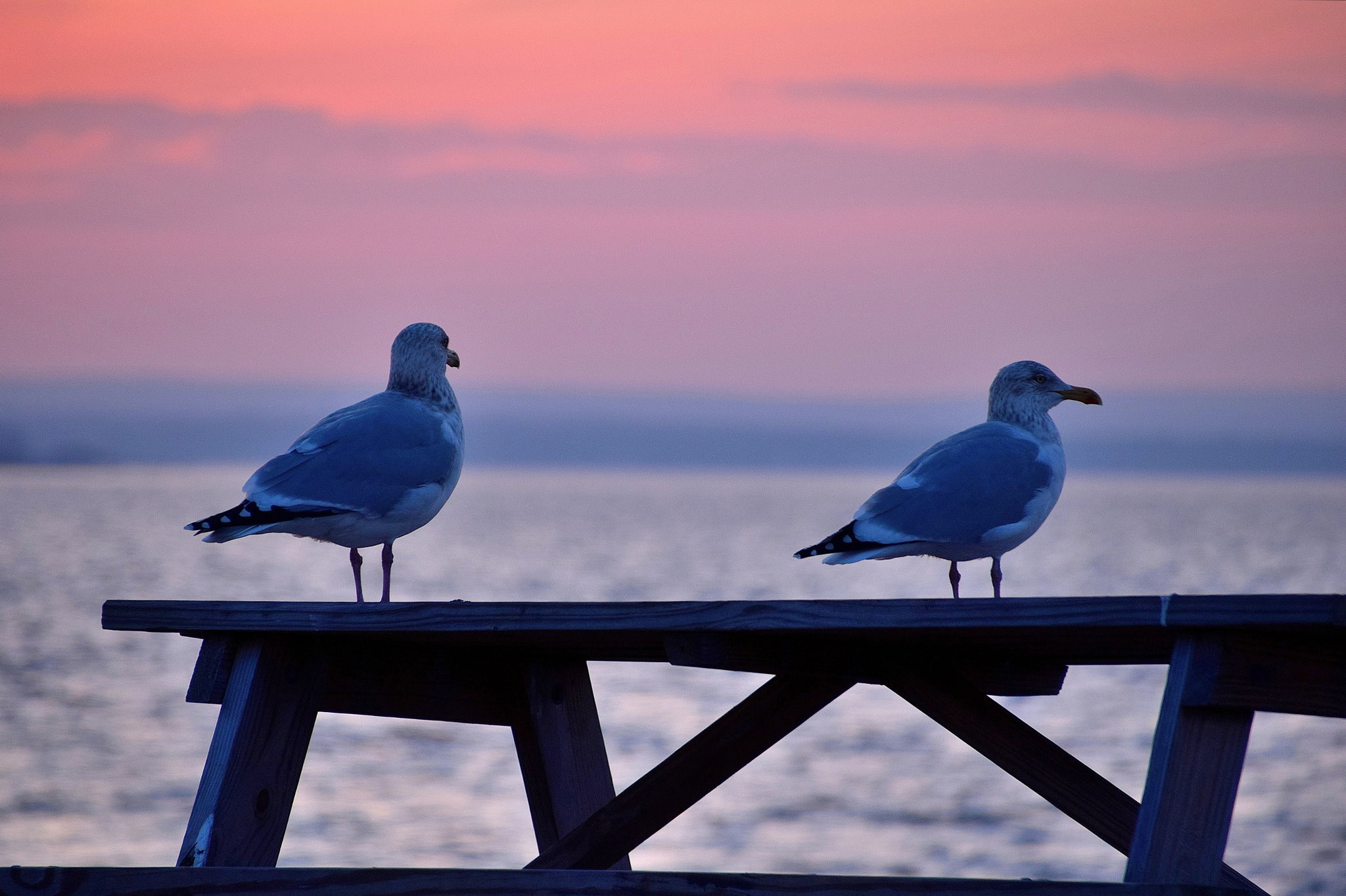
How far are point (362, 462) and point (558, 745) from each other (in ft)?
5.22

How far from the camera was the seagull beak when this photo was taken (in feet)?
20.3

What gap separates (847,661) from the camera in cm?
358

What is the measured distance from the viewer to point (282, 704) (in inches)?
135

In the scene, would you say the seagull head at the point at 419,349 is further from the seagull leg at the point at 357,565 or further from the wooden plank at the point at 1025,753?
the wooden plank at the point at 1025,753

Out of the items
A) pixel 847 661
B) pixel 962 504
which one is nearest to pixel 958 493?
pixel 962 504

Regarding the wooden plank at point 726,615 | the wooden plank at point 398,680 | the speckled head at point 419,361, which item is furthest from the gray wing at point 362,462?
the wooden plank at point 726,615

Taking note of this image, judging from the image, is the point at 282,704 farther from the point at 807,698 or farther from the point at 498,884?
the point at 807,698

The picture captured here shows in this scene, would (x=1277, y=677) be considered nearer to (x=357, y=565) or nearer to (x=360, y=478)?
(x=360, y=478)

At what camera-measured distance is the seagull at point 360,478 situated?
5133mm

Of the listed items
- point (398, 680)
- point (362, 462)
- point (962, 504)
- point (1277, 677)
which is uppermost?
point (962, 504)

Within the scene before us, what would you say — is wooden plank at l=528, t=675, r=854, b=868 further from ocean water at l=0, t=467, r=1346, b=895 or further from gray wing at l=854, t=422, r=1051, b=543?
ocean water at l=0, t=467, r=1346, b=895

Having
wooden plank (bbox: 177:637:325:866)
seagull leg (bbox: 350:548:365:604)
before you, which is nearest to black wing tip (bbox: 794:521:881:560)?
seagull leg (bbox: 350:548:365:604)

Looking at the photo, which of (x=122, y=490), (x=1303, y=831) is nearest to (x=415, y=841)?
(x=1303, y=831)

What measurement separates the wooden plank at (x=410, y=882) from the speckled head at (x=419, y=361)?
3426mm
